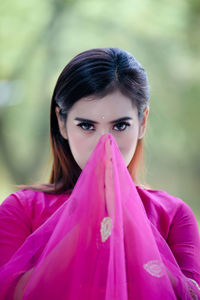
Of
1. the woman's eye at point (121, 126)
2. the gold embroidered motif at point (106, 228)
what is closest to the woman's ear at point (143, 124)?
the woman's eye at point (121, 126)

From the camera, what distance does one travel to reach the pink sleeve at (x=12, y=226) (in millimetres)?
925

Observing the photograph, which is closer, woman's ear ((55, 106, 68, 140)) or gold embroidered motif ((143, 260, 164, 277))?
gold embroidered motif ((143, 260, 164, 277))

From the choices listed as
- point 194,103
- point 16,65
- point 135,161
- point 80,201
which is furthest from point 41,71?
point 80,201

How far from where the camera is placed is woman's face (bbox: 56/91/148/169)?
933 mm

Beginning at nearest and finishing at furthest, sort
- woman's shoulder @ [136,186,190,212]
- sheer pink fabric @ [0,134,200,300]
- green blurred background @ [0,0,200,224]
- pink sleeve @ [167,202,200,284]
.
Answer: sheer pink fabric @ [0,134,200,300]
pink sleeve @ [167,202,200,284]
woman's shoulder @ [136,186,190,212]
green blurred background @ [0,0,200,224]

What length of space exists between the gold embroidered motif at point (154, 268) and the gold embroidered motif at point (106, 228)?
0.09m

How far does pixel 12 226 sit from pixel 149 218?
1.09ft

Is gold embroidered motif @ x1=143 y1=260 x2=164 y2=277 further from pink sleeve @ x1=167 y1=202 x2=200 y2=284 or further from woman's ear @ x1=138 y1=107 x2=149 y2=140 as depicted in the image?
woman's ear @ x1=138 y1=107 x2=149 y2=140

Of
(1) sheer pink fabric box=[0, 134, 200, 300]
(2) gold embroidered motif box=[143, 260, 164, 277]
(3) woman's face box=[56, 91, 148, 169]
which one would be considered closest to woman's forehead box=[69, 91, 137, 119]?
(3) woman's face box=[56, 91, 148, 169]

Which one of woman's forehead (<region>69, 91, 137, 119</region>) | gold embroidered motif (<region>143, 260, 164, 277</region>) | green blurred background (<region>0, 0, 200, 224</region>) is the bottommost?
gold embroidered motif (<region>143, 260, 164, 277</region>)

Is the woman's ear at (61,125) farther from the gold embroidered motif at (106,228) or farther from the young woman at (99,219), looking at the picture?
the gold embroidered motif at (106,228)

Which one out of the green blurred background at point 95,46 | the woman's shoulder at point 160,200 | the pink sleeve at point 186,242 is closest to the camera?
the pink sleeve at point 186,242

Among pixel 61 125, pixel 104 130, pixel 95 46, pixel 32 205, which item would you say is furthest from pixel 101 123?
pixel 95 46

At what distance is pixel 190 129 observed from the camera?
9.98 feet
